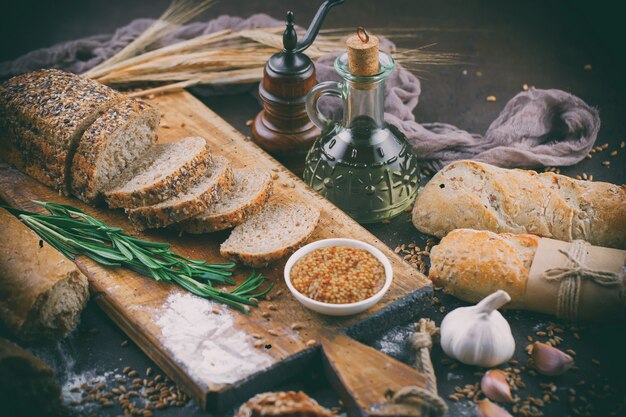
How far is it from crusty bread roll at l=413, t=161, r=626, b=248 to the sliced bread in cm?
185

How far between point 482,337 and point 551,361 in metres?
0.39

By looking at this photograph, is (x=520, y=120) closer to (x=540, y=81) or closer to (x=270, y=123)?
(x=540, y=81)

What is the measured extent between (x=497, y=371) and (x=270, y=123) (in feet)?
7.93

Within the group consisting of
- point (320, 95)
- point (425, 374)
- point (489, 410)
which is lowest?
point (489, 410)

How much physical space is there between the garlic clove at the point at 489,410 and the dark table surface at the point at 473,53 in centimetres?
45

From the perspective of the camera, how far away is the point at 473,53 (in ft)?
22.9

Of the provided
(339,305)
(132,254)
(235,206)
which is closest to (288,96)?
(235,206)

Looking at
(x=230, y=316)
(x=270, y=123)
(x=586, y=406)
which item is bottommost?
(x=586, y=406)

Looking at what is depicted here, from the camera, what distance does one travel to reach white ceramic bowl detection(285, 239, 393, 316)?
4027 mm

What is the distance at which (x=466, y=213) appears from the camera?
4.78 m

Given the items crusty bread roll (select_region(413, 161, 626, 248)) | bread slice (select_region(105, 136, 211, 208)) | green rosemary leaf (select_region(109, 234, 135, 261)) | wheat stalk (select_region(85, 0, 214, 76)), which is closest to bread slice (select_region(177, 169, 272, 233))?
bread slice (select_region(105, 136, 211, 208))

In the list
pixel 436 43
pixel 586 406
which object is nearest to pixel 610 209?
pixel 586 406

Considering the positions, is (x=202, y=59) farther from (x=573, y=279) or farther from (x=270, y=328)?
(x=573, y=279)

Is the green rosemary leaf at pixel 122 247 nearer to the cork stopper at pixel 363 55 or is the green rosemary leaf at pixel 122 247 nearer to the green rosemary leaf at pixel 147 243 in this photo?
the green rosemary leaf at pixel 147 243
